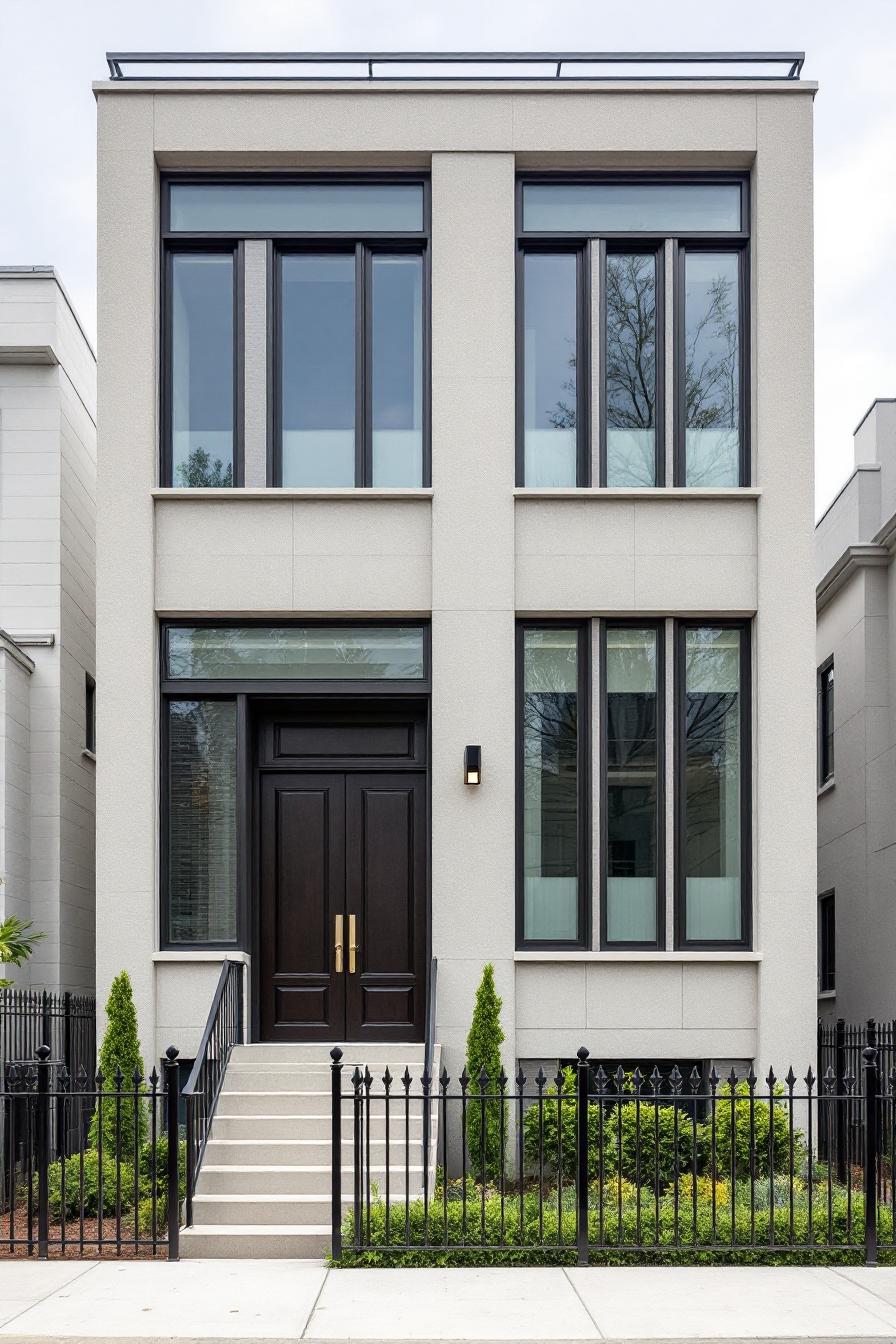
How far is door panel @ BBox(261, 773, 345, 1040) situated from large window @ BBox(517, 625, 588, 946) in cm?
177

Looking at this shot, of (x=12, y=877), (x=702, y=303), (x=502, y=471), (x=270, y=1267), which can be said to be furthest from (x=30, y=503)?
(x=270, y=1267)

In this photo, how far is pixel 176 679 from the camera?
505 inches

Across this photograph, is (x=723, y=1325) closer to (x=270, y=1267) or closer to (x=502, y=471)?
(x=270, y=1267)

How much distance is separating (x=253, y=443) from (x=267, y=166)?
8.48 ft

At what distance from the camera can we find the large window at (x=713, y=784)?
41.3 ft

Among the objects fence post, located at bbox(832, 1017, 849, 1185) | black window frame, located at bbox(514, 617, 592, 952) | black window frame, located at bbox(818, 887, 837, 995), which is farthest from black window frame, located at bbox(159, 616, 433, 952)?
black window frame, located at bbox(818, 887, 837, 995)

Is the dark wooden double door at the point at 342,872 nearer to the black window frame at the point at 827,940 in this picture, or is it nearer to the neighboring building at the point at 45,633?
the neighboring building at the point at 45,633

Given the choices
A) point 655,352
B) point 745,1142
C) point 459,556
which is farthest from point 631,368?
point 745,1142

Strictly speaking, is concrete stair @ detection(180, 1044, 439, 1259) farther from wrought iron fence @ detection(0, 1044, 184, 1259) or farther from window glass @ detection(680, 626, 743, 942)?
window glass @ detection(680, 626, 743, 942)

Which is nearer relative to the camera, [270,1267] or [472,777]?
[270,1267]

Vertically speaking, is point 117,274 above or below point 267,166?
below

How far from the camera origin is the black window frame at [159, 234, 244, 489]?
12984 mm

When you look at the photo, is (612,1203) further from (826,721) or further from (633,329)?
(826,721)

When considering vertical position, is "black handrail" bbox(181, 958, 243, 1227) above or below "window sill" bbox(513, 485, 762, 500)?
below
